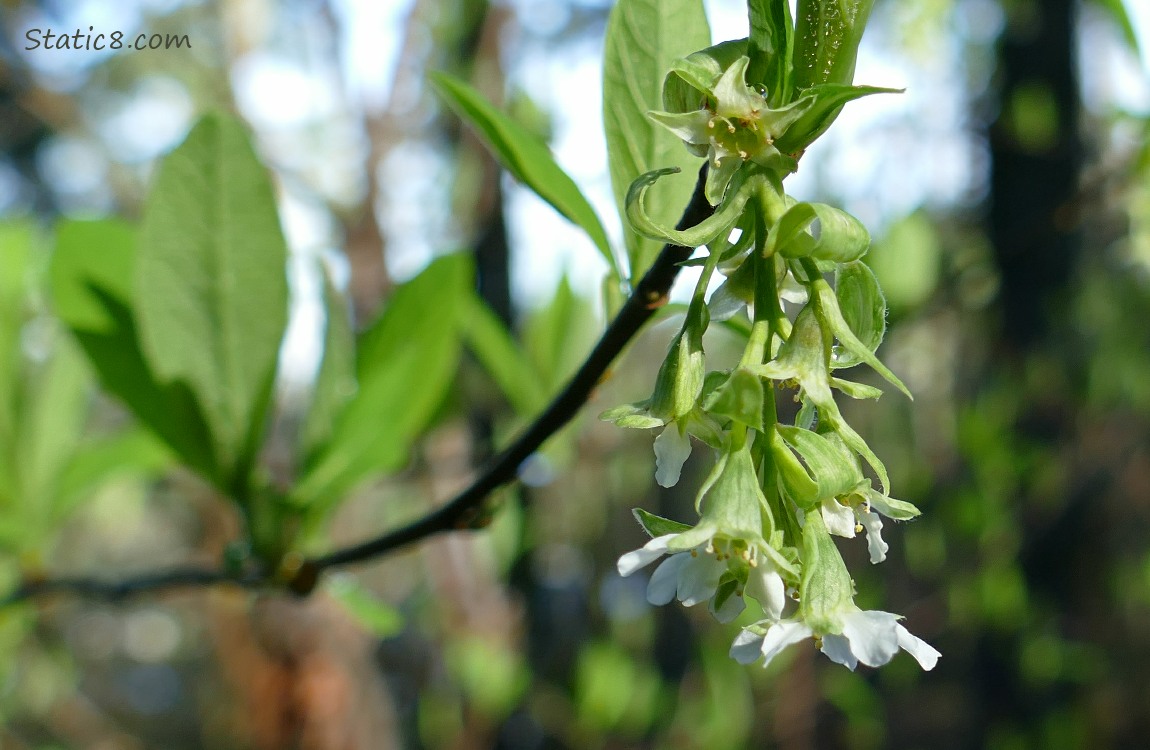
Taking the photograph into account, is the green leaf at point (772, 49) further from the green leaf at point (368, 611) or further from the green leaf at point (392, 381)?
the green leaf at point (368, 611)

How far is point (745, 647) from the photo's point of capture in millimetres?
283

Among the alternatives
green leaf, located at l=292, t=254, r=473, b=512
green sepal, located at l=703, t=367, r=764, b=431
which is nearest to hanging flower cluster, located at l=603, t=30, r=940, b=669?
green sepal, located at l=703, t=367, r=764, b=431

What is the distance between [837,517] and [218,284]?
34 centimetres

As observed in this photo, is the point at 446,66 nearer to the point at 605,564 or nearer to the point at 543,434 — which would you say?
the point at 543,434

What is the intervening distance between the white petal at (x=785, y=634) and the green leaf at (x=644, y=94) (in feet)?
0.51

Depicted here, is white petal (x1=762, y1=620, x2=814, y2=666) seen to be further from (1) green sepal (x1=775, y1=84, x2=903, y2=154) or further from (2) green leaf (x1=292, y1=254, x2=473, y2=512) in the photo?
(2) green leaf (x1=292, y1=254, x2=473, y2=512)

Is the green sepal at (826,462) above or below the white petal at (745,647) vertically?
above

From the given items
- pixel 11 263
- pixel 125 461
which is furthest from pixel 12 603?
pixel 11 263

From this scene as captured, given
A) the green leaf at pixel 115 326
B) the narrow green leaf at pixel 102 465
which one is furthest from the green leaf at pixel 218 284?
the narrow green leaf at pixel 102 465

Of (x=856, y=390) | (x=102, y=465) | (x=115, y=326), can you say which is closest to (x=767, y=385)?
(x=856, y=390)

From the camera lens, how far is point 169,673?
1102cm

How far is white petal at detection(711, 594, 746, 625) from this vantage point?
0.30m

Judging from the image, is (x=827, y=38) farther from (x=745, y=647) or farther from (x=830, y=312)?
(x=745, y=647)

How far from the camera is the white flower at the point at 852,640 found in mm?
276
